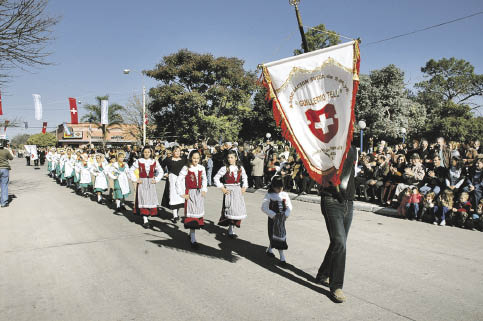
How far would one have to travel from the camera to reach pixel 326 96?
3.71 metres

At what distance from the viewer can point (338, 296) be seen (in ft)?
12.5

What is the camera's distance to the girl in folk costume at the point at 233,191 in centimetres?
A: 644

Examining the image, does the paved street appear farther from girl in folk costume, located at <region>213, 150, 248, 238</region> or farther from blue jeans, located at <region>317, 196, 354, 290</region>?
girl in folk costume, located at <region>213, 150, 248, 238</region>

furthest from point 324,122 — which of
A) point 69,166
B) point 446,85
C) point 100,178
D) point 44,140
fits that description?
point 44,140

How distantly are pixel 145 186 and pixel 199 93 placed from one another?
24.5 meters

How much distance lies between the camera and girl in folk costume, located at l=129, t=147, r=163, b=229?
778 cm

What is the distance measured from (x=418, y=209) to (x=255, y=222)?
4192 millimetres

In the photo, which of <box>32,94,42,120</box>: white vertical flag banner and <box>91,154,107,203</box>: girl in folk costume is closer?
<box>91,154,107,203</box>: girl in folk costume

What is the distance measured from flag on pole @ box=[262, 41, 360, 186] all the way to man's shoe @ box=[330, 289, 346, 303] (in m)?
1.26

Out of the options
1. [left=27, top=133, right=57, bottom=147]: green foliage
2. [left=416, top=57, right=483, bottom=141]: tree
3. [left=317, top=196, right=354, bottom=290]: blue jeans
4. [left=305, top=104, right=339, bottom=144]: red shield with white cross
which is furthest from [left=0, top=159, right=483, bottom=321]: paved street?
[left=27, top=133, right=57, bottom=147]: green foliage

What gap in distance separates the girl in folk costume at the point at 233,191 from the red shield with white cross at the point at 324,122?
2814mm

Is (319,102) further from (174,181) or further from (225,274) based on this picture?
(174,181)

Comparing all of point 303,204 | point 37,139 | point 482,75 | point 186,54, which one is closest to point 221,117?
point 186,54

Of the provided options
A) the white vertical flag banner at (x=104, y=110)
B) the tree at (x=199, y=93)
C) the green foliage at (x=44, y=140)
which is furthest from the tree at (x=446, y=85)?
the green foliage at (x=44, y=140)
